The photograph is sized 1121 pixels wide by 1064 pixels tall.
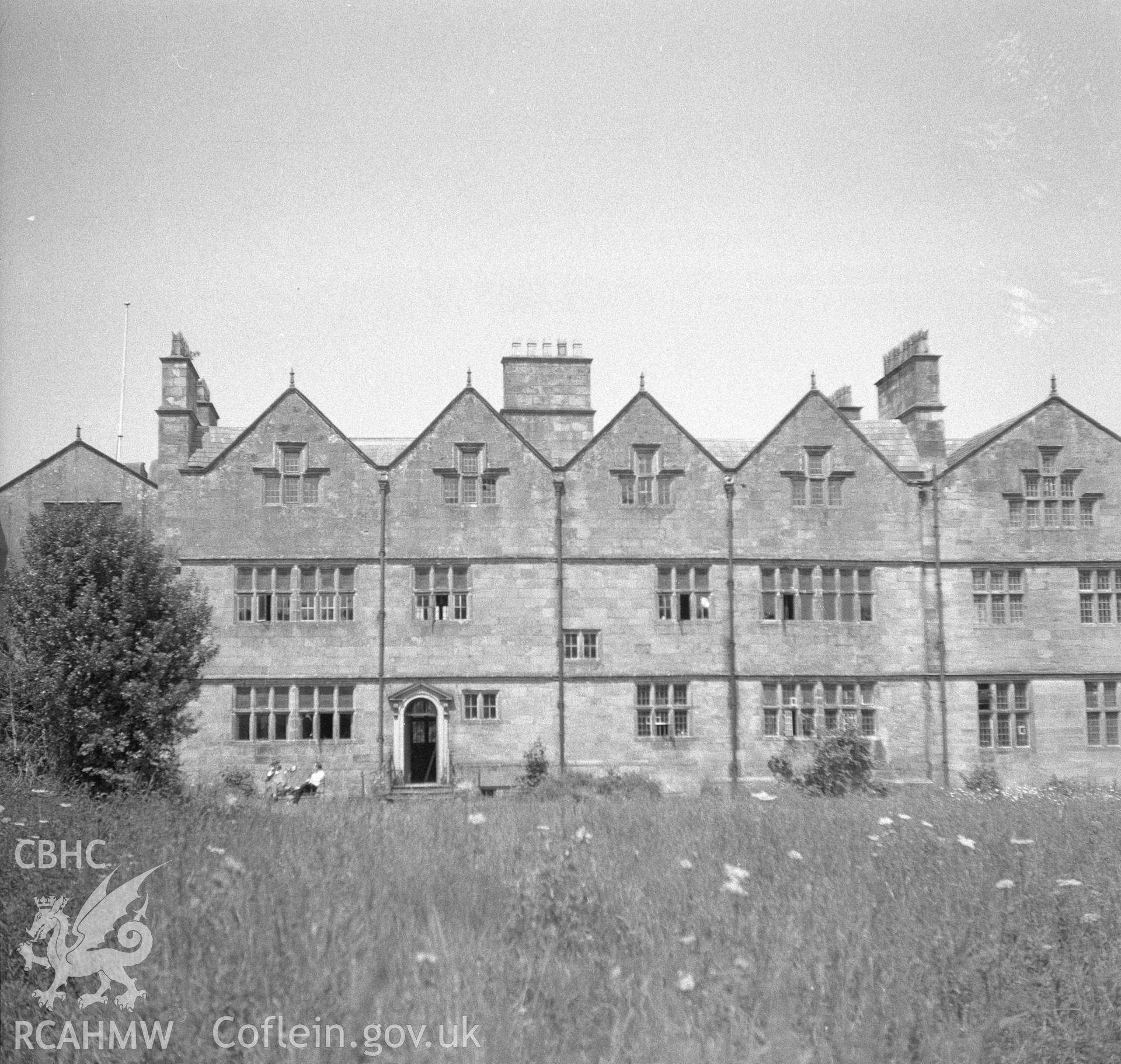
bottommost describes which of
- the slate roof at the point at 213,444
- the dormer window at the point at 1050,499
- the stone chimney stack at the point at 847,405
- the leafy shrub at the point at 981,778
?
the leafy shrub at the point at 981,778

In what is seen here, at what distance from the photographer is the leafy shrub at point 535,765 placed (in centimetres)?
2675

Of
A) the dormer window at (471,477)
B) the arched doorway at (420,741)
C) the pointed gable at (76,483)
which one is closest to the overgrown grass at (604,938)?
the arched doorway at (420,741)

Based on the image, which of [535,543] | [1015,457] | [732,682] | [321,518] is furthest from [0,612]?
[1015,457]

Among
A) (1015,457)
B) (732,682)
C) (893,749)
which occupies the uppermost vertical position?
(1015,457)

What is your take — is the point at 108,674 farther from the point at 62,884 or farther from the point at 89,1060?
the point at 89,1060

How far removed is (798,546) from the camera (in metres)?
28.9

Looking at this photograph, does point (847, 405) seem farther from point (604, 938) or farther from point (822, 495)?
point (604, 938)

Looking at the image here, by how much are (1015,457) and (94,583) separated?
77.9ft

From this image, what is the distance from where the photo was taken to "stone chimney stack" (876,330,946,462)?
102 ft

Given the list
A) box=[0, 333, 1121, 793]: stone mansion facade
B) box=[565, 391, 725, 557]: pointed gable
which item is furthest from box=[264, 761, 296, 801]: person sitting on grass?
box=[565, 391, 725, 557]: pointed gable

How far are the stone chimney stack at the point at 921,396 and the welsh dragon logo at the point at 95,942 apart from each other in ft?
87.9

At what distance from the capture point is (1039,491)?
96.2 feet

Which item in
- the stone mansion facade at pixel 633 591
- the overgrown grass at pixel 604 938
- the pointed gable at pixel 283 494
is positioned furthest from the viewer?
the pointed gable at pixel 283 494

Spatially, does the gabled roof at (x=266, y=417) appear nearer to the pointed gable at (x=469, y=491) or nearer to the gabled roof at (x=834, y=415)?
the pointed gable at (x=469, y=491)
